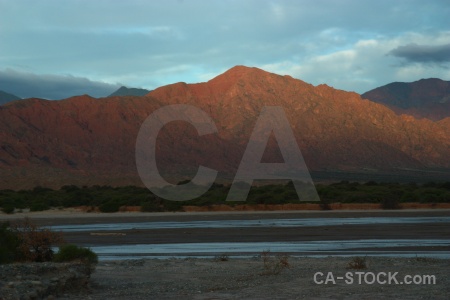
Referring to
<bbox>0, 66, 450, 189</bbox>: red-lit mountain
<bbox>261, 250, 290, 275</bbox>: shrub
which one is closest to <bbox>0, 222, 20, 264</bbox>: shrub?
<bbox>261, 250, 290, 275</bbox>: shrub

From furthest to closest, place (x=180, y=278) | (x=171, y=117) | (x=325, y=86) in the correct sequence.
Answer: (x=325, y=86) < (x=171, y=117) < (x=180, y=278)

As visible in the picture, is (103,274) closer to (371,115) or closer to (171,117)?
(171,117)

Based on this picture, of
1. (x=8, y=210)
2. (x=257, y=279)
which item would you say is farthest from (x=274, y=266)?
(x=8, y=210)

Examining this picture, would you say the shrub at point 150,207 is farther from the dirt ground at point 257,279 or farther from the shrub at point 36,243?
the shrub at point 36,243

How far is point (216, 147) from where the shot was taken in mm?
113750

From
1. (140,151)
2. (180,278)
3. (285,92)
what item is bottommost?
(180,278)

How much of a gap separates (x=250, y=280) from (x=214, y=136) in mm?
100857

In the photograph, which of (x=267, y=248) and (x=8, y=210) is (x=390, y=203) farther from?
(x=267, y=248)

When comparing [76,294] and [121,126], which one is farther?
[121,126]

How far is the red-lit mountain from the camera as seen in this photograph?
105 metres

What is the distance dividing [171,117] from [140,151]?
10.5m

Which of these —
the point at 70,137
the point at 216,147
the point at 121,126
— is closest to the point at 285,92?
the point at 216,147

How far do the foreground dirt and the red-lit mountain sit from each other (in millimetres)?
75698

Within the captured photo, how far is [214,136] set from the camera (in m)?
116
